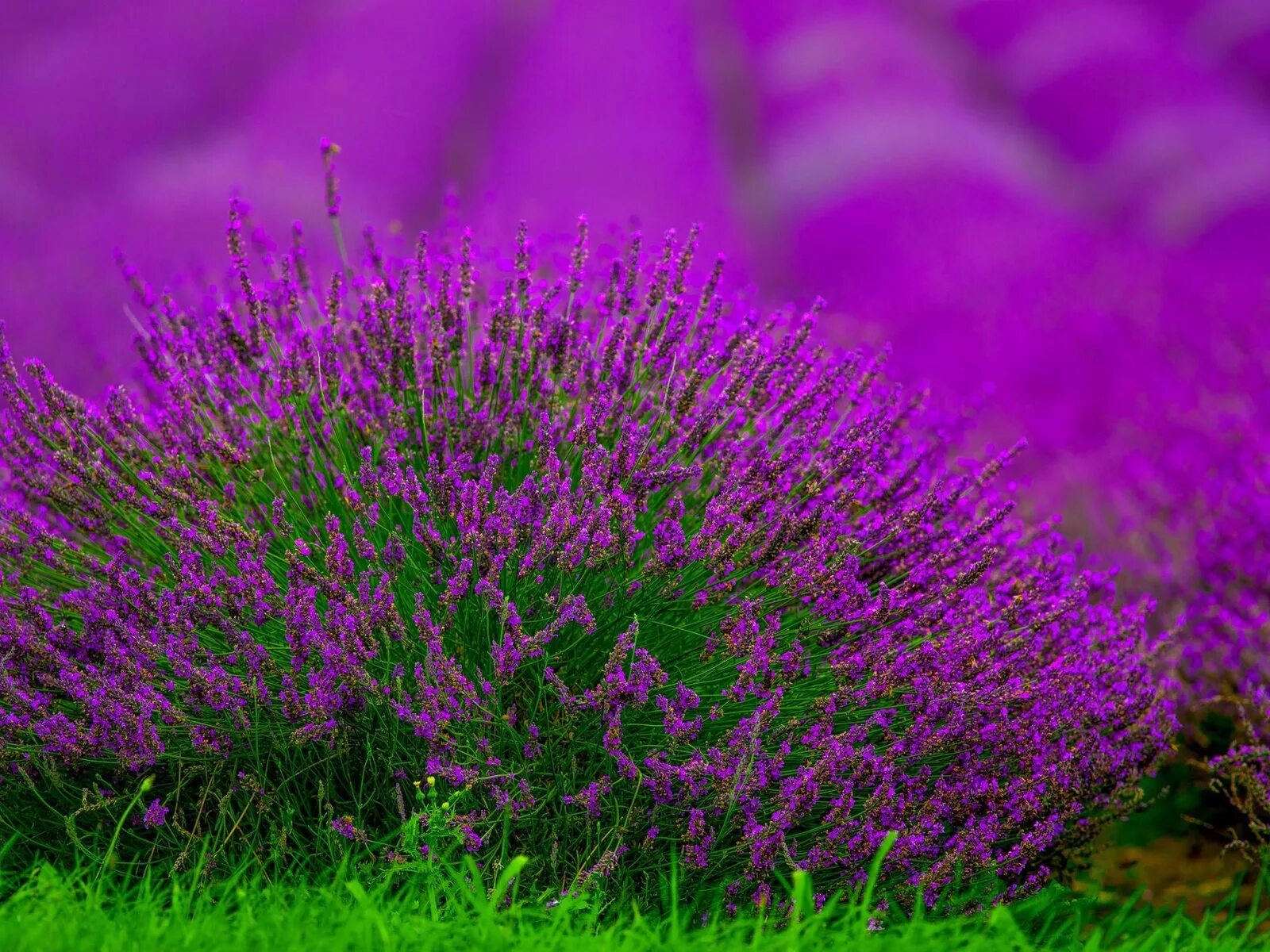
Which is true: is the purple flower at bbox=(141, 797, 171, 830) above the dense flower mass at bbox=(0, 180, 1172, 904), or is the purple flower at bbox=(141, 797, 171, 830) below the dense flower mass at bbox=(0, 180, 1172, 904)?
below

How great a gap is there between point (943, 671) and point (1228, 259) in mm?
5259

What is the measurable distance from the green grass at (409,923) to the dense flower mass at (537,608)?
0.08 meters

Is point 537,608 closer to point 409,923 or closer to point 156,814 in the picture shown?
point 409,923

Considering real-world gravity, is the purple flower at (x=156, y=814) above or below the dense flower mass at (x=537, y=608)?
below

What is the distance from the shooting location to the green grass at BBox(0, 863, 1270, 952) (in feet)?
6.07

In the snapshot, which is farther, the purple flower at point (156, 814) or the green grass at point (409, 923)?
the purple flower at point (156, 814)

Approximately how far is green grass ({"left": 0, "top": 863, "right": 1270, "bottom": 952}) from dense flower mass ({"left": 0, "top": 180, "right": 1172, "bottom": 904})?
85 mm

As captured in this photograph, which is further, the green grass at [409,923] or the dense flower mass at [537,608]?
the dense flower mass at [537,608]

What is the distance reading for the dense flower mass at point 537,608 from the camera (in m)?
2.12

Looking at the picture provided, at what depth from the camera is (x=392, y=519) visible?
2527 mm

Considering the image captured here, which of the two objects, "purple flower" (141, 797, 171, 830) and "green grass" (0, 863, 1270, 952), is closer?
"green grass" (0, 863, 1270, 952)

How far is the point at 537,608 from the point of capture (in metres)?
2.33

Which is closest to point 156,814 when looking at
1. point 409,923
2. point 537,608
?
point 409,923

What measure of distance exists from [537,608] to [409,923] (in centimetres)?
60
